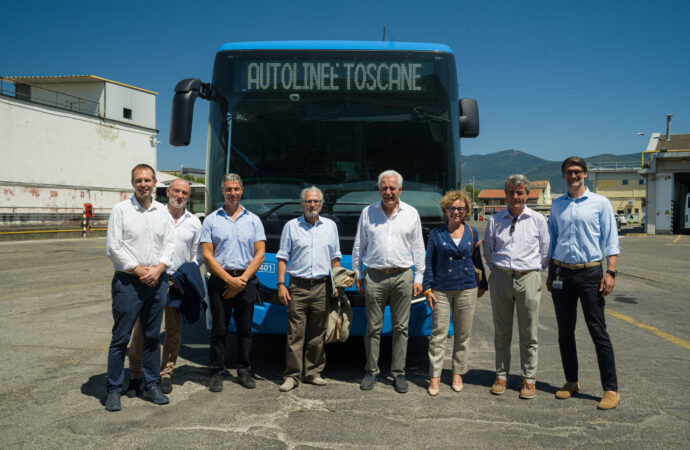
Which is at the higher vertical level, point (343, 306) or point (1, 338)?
point (343, 306)

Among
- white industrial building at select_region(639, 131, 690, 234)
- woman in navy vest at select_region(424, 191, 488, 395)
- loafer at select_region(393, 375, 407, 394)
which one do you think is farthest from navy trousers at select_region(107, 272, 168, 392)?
white industrial building at select_region(639, 131, 690, 234)

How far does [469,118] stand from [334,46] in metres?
1.64

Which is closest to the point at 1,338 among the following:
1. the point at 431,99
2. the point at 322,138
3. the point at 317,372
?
the point at 317,372

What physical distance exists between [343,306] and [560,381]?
2154mm

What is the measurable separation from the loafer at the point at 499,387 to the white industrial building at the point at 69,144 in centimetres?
2678

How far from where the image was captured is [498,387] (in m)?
4.44

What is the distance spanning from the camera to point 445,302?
4.53 metres

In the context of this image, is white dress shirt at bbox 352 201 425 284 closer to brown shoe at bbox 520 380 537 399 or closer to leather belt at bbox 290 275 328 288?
leather belt at bbox 290 275 328 288

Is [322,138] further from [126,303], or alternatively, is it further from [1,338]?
[1,338]

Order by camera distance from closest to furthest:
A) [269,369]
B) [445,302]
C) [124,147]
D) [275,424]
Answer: [275,424] < [445,302] < [269,369] < [124,147]

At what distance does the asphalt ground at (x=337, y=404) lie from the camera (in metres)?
3.48

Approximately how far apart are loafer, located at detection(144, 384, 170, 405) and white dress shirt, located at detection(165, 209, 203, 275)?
992mm

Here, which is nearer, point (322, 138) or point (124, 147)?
point (322, 138)

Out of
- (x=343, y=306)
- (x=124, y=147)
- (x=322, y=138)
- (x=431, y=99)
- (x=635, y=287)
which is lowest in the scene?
(x=635, y=287)
